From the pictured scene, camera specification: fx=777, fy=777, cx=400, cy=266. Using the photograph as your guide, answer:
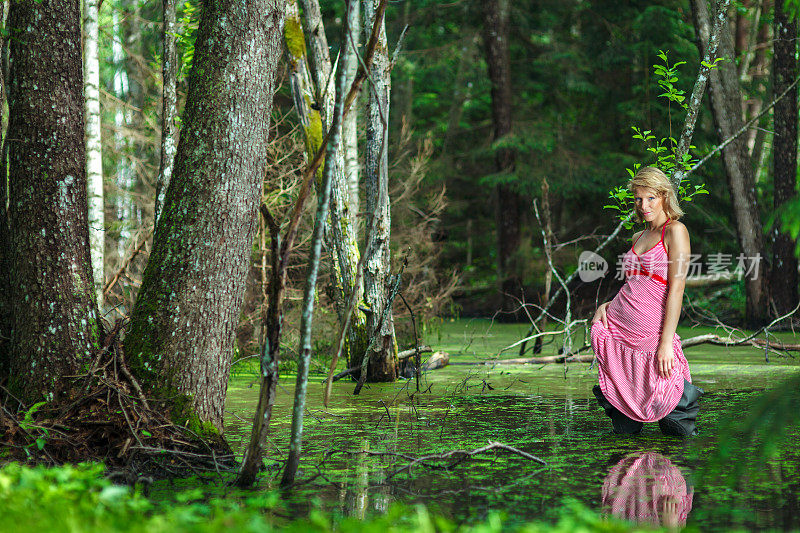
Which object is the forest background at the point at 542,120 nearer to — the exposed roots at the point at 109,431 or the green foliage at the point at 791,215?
the exposed roots at the point at 109,431

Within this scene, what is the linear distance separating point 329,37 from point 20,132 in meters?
15.1

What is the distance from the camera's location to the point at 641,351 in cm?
510

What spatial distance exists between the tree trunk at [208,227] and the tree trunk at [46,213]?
0.34 meters

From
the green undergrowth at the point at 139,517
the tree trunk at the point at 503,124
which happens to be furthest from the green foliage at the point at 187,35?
the tree trunk at the point at 503,124

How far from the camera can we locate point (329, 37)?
18.5m

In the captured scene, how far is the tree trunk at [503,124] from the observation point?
18.1 m

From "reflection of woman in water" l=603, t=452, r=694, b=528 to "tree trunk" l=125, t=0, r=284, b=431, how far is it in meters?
2.16

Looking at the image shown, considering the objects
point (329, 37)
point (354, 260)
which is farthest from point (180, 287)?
point (329, 37)

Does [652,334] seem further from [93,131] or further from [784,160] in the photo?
[784,160]

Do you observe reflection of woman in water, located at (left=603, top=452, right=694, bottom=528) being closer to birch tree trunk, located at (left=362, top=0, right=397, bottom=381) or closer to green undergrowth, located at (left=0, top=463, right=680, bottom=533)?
green undergrowth, located at (left=0, top=463, right=680, bottom=533)

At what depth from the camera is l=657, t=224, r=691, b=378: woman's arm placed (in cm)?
493

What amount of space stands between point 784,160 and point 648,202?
10.0 m

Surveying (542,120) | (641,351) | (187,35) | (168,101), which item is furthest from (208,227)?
(542,120)

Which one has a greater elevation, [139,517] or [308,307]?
[308,307]
